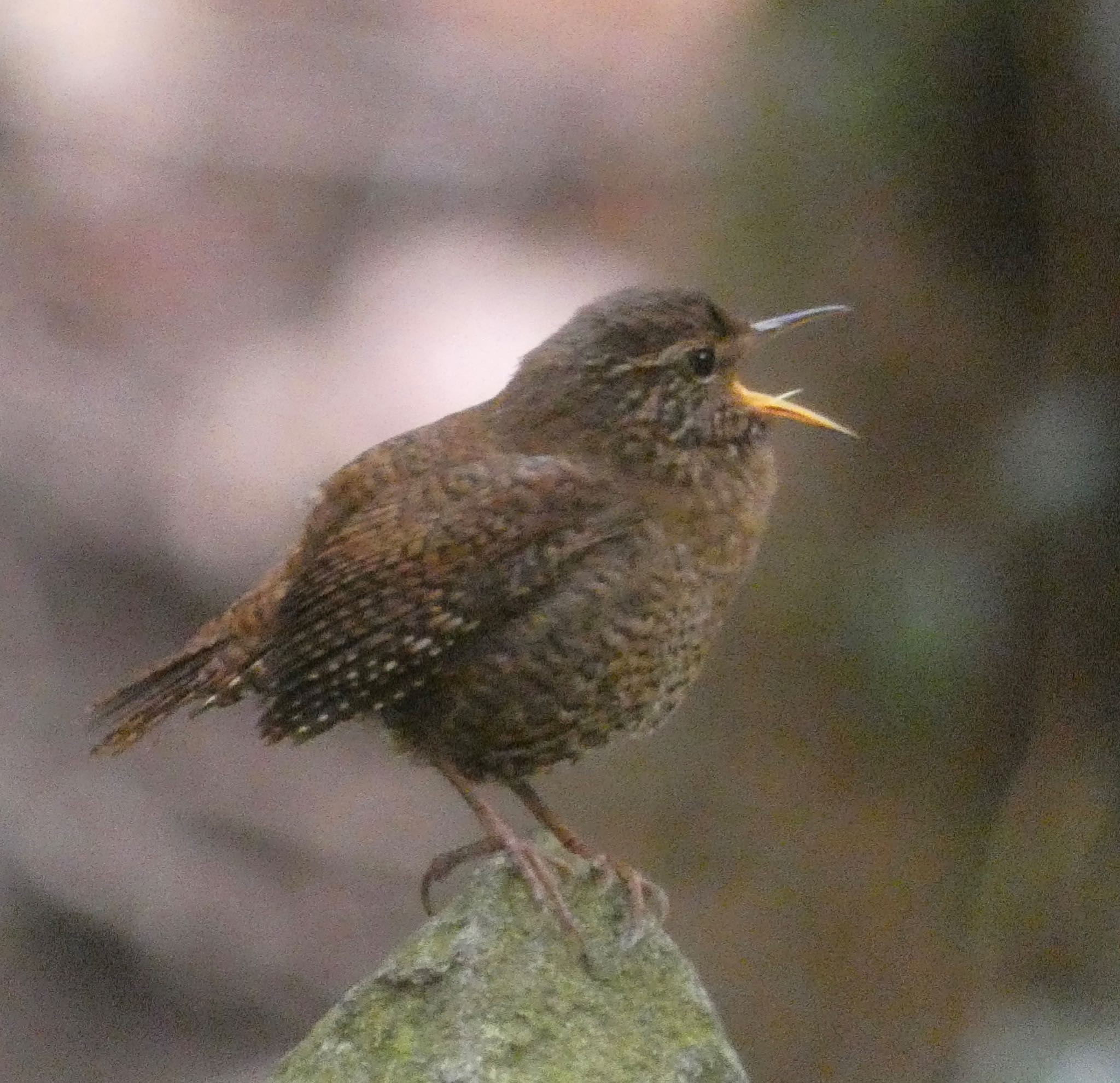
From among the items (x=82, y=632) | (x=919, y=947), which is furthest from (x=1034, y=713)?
(x=82, y=632)

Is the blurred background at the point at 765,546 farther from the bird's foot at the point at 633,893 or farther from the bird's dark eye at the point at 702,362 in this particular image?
the bird's foot at the point at 633,893

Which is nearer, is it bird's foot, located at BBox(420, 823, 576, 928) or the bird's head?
bird's foot, located at BBox(420, 823, 576, 928)

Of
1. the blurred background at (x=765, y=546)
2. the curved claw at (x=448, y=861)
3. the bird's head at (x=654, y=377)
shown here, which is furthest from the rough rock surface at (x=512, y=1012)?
the blurred background at (x=765, y=546)

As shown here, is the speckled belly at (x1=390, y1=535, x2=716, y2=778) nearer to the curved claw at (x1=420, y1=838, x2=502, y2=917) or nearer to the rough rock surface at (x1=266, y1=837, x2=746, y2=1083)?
the curved claw at (x1=420, y1=838, x2=502, y2=917)

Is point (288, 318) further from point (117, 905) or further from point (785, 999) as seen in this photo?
point (785, 999)

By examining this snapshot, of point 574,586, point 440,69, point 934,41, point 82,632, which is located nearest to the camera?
point 574,586

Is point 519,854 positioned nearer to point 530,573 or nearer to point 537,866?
point 537,866

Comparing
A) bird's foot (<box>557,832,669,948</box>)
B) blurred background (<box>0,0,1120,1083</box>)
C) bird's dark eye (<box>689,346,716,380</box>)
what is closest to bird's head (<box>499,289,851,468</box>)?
bird's dark eye (<box>689,346,716,380</box>)
